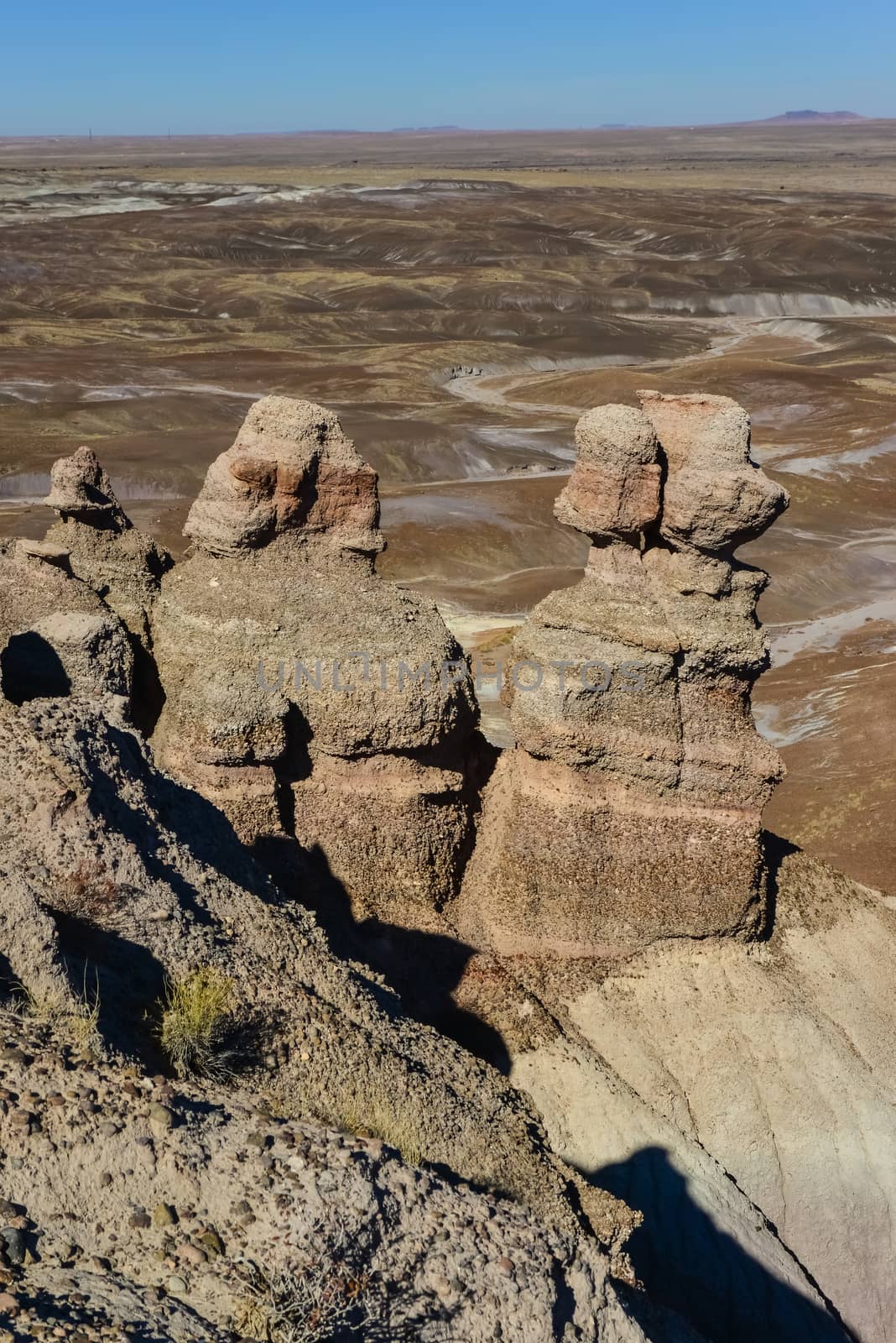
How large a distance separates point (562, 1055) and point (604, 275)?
9730 cm

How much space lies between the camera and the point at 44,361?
205 feet

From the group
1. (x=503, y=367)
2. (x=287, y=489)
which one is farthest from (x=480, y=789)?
(x=503, y=367)

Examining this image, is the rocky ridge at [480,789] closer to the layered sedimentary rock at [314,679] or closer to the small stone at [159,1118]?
the layered sedimentary rock at [314,679]

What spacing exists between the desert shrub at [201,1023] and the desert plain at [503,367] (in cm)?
1212

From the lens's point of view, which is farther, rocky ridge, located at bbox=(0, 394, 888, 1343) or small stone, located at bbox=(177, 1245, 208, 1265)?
rocky ridge, located at bbox=(0, 394, 888, 1343)

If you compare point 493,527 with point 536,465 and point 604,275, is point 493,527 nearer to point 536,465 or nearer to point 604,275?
point 536,465

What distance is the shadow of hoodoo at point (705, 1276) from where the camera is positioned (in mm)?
9852

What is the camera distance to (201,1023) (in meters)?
6.44

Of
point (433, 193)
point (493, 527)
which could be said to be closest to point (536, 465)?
point (493, 527)

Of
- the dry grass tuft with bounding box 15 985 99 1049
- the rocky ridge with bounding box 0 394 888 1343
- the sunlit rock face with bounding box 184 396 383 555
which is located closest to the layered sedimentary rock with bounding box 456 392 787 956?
the rocky ridge with bounding box 0 394 888 1343

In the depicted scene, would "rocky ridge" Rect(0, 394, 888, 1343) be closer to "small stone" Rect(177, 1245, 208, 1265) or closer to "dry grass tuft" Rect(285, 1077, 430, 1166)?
"dry grass tuft" Rect(285, 1077, 430, 1166)

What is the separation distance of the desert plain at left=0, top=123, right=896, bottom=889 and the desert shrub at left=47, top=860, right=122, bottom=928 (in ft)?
40.8

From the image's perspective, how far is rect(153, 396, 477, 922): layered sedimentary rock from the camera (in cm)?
1127

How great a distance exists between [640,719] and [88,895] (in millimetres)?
6252
